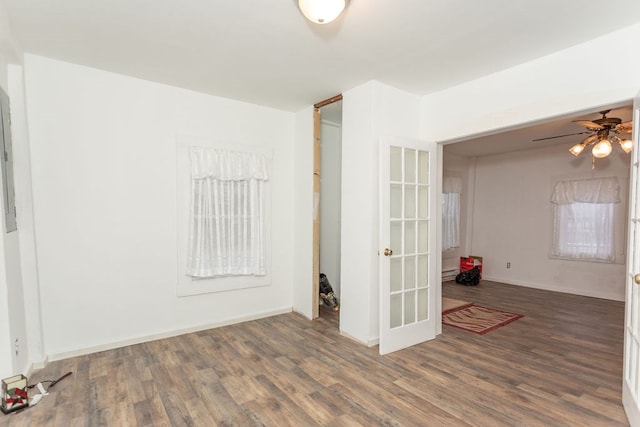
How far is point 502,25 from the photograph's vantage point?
A: 2189 millimetres

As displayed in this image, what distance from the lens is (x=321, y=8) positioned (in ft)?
5.87

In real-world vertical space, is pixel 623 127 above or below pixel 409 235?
above

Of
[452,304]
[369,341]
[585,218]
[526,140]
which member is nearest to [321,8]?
[369,341]

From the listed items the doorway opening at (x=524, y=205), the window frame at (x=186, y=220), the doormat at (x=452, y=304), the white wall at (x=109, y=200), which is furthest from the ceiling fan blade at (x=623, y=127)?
the white wall at (x=109, y=200)

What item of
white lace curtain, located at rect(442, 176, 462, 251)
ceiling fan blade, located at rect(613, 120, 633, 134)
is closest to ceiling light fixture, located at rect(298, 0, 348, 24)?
ceiling fan blade, located at rect(613, 120, 633, 134)

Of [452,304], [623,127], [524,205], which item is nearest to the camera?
[623,127]

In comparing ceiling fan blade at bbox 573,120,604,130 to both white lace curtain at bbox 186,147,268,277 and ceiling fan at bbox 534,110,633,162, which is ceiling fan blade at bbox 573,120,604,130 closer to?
ceiling fan at bbox 534,110,633,162

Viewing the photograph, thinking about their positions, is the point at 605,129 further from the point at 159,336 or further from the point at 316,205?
the point at 159,336

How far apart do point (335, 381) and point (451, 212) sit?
5011 mm

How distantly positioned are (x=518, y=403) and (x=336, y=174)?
335 centimetres

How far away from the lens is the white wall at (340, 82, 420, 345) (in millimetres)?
3215

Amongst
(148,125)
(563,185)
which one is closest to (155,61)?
(148,125)

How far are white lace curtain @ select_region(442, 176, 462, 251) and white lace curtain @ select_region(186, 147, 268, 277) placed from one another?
4.07m

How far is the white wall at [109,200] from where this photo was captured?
2814 millimetres
